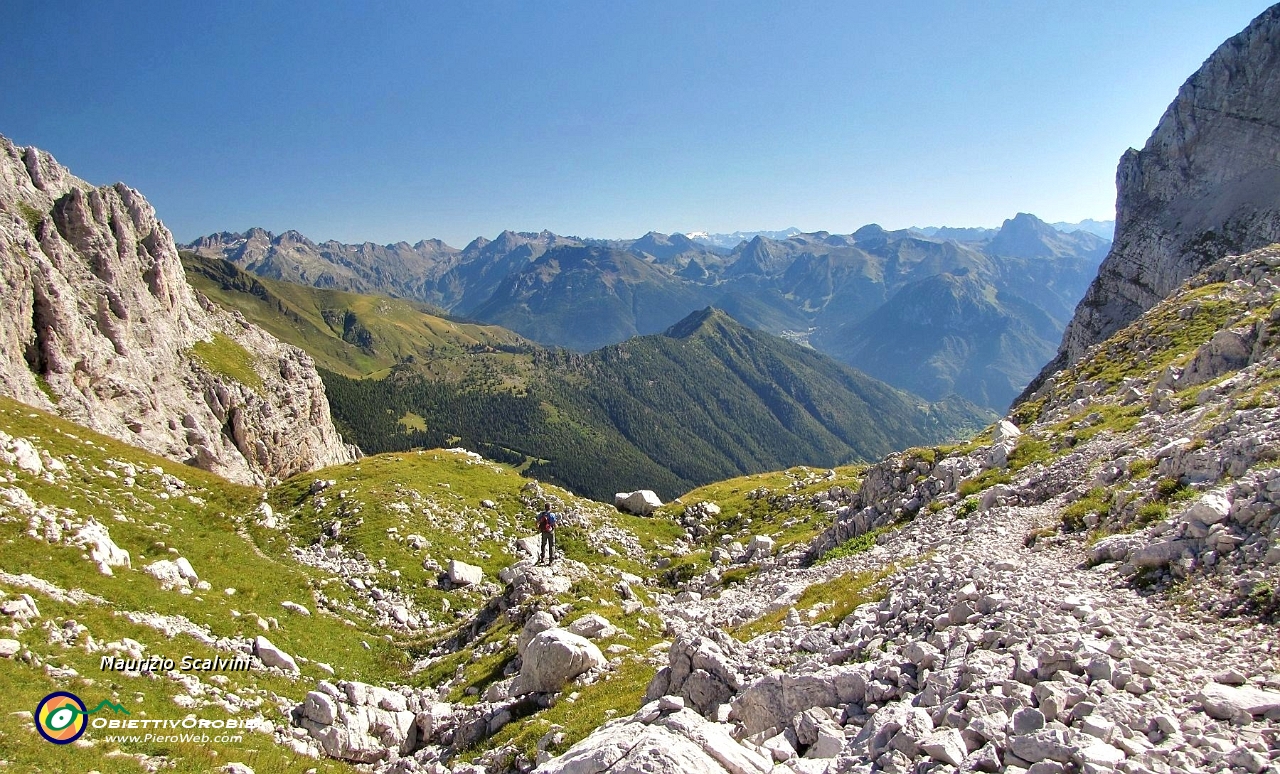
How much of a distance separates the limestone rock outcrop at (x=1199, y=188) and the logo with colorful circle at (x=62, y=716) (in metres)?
115

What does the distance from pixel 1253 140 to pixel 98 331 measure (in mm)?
185362

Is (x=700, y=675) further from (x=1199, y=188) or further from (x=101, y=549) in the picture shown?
(x=1199, y=188)

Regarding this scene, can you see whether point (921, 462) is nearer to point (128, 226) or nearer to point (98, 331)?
point (98, 331)

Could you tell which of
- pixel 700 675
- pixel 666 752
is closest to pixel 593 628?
pixel 700 675

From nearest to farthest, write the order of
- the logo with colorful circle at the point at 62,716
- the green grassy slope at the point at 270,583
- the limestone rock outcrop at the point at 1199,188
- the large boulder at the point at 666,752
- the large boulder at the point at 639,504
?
the large boulder at the point at 666,752 → the logo with colorful circle at the point at 62,716 → the green grassy slope at the point at 270,583 → the large boulder at the point at 639,504 → the limestone rock outcrop at the point at 1199,188

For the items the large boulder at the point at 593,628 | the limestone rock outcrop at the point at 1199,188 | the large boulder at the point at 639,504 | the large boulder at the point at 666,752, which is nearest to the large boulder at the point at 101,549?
the large boulder at the point at 593,628

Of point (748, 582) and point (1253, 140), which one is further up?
point (1253, 140)

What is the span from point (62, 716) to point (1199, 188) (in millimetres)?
158994

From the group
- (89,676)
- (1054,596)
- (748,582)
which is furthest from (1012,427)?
(89,676)

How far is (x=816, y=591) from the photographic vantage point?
74.0ft

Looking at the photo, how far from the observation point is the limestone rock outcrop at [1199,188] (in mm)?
96750

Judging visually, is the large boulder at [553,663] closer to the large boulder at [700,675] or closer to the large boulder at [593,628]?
the large boulder at [593,628]

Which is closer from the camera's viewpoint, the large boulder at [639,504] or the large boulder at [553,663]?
the large boulder at [553,663]

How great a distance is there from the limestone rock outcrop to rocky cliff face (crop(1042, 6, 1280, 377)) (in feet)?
0.63
